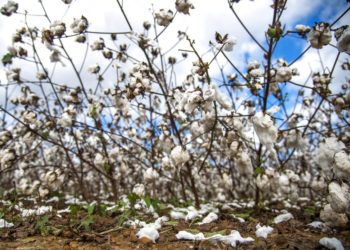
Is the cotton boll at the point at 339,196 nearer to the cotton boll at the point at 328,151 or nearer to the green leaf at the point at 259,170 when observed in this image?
the cotton boll at the point at 328,151

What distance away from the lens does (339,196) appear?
198cm

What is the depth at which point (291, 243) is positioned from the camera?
224 cm

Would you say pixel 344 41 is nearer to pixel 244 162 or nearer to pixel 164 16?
pixel 244 162

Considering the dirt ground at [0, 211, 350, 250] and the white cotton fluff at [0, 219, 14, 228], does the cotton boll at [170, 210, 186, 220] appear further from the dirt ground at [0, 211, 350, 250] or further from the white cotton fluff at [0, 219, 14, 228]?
the white cotton fluff at [0, 219, 14, 228]

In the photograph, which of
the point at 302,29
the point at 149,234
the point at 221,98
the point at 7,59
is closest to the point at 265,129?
the point at 221,98

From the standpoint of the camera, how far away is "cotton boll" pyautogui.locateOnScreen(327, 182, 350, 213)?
1.97m

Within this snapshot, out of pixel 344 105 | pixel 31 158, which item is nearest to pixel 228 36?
pixel 344 105

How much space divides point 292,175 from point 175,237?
163 cm

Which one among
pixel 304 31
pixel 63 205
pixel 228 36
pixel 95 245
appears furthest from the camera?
pixel 63 205

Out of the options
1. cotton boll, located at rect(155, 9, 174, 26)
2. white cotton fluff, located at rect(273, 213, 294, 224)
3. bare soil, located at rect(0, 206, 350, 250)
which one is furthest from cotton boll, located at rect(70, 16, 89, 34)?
white cotton fluff, located at rect(273, 213, 294, 224)

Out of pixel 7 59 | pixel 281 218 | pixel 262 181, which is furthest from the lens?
pixel 7 59

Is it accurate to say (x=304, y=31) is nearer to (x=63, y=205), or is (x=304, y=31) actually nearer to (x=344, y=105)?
(x=344, y=105)

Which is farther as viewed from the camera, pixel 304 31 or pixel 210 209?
pixel 210 209

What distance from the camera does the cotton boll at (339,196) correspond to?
197 cm
